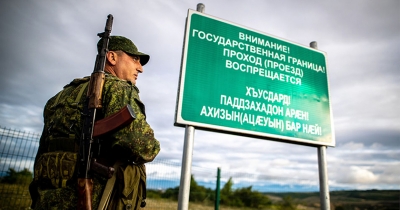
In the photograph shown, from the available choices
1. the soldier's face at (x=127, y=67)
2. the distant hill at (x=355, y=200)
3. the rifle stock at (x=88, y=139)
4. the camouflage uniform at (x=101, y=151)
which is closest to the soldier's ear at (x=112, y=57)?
the soldier's face at (x=127, y=67)

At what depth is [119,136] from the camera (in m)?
1.58

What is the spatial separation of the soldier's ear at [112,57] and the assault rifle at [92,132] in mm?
326

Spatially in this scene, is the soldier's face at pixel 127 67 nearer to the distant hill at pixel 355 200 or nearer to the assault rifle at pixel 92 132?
the assault rifle at pixel 92 132

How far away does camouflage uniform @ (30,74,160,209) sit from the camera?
157 cm

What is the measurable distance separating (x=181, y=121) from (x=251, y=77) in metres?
1.37

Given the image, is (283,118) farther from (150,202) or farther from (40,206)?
(150,202)

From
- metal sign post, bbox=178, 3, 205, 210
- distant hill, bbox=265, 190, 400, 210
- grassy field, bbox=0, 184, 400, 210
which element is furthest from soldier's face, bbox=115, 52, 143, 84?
distant hill, bbox=265, 190, 400, 210

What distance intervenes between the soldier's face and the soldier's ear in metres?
0.03

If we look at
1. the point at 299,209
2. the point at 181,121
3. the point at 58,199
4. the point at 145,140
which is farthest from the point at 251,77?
the point at 299,209

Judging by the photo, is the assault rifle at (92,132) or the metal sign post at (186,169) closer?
the assault rifle at (92,132)

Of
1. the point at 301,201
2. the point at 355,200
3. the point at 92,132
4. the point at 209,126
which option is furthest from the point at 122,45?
the point at 355,200

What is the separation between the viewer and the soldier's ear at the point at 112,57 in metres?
2.11

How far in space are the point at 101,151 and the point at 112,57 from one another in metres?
0.86

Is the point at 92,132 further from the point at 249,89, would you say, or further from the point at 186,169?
the point at 249,89
